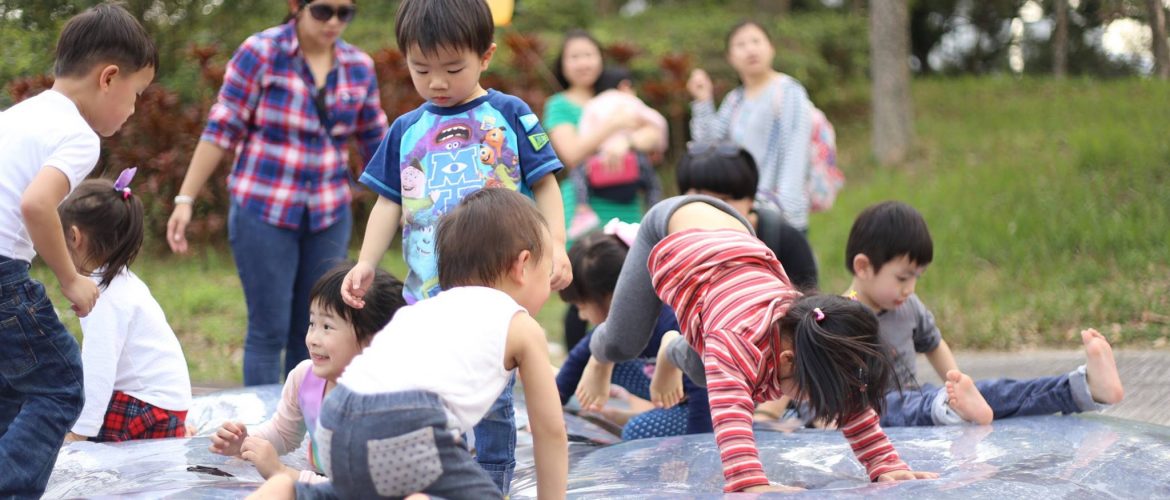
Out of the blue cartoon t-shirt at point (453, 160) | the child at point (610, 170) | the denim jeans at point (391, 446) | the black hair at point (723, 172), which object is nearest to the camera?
the denim jeans at point (391, 446)

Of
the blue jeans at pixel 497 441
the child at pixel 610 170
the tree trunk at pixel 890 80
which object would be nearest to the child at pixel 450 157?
the blue jeans at pixel 497 441

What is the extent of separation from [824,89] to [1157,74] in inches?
157

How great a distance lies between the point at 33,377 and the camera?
294cm

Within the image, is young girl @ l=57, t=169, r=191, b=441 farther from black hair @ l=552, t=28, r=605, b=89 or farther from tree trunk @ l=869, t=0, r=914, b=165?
tree trunk @ l=869, t=0, r=914, b=165

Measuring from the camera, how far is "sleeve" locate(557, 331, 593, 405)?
4.30 metres

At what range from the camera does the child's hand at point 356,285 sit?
3.09 m

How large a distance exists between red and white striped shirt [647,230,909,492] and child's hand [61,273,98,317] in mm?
1509

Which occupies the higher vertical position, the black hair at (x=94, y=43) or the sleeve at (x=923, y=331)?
the black hair at (x=94, y=43)

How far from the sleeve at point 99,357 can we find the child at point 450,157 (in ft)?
2.74

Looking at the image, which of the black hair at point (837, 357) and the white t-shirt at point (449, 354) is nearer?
the white t-shirt at point (449, 354)

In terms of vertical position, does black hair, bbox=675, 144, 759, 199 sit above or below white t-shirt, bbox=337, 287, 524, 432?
above

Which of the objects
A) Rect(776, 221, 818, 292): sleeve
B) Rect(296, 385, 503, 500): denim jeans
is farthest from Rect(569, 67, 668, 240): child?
Rect(296, 385, 503, 500): denim jeans

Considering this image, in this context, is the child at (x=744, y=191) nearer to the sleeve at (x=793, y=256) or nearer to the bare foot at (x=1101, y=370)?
the sleeve at (x=793, y=256)

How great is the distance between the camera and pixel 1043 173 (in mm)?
8578
